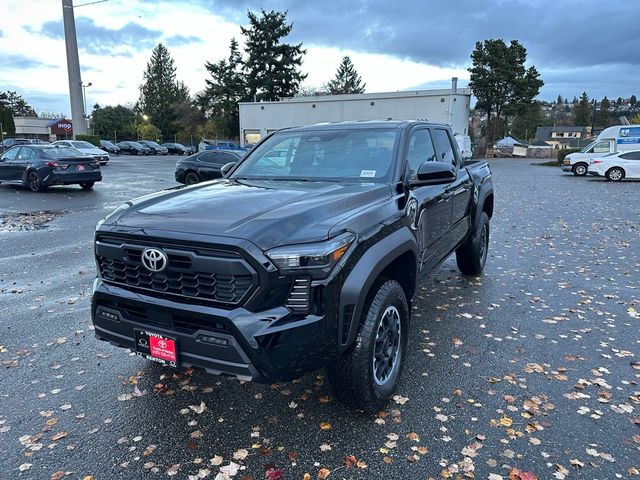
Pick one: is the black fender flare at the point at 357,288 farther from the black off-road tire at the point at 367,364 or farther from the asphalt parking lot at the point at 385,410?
the asphalt parking lot at the point at 385,410

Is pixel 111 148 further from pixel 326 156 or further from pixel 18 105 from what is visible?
pixel 18 105

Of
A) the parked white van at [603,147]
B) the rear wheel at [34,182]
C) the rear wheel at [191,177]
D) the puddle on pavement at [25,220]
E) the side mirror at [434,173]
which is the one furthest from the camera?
the parked white van at [603,147]

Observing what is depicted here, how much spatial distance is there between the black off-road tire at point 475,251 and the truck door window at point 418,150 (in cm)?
170

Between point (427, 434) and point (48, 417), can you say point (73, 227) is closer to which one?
point (48, 417)

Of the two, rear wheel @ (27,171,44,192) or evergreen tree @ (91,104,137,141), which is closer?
→ rear wheel @ (27,171,44,192)

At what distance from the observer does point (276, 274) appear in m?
2.49

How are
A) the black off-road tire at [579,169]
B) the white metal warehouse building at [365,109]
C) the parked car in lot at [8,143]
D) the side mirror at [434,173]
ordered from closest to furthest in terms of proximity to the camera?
1. the side mirror at [434,173]
2. the black off-road tire at [579,169]
3. the white metal warehouse building at [365,109]
4. the parked car in lot at [8,143]

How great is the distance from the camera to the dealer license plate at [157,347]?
8.77 ft

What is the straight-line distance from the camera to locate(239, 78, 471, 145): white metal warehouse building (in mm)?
32250

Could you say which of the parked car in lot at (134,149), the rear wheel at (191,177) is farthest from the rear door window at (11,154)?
the parked car in lot at (134,149)

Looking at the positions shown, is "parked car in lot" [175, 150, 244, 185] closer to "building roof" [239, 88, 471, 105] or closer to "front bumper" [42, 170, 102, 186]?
"front bumper" [42, 170, 102, 186]

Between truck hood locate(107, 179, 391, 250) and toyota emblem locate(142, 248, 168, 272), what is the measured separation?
0.47 ft

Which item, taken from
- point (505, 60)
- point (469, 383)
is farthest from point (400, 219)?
point (505, 60)

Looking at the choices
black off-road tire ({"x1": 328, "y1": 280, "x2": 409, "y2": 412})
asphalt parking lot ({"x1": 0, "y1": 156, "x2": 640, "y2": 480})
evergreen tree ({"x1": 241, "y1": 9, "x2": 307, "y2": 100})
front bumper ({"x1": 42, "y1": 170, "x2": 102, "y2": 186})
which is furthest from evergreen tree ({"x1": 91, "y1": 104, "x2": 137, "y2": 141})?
black off-road tire ({"x1": 328, "y1": 280, "x2": 409, "y2": 412})
